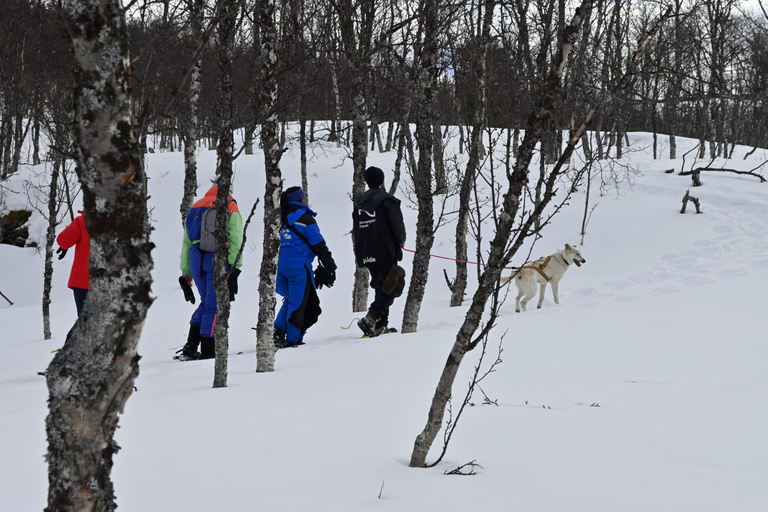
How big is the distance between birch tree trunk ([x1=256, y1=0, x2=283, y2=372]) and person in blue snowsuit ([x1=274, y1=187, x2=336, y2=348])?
1.40 metres

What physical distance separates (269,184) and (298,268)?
1.85 m

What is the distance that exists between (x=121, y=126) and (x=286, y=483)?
1.60 m

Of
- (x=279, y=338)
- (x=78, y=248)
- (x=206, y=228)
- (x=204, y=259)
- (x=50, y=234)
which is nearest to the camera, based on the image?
(x=78, y=248)

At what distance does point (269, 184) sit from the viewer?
5.54 meters

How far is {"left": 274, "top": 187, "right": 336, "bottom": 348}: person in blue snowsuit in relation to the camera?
23.2ft

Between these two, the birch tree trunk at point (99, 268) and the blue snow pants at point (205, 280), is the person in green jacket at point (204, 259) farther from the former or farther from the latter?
the birch tree trunk at point (99, 268)

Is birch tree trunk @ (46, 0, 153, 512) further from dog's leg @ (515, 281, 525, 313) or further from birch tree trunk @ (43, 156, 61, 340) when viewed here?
birch tree trunk @ (43, 156, 61, 340)

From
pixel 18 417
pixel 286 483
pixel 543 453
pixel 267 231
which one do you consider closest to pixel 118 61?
pixel 286 483

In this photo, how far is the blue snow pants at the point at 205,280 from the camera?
6.71m

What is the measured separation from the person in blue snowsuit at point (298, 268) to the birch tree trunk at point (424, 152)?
1138mm

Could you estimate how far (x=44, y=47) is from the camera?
18.3m

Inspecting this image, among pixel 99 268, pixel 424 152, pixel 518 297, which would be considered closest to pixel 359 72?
pixel 424 152

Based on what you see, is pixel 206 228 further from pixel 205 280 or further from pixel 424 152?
pixel 424 152

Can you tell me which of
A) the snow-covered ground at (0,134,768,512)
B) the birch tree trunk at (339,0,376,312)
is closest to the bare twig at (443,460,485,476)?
the snow-covered ground at (0,134,768,512)
